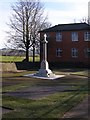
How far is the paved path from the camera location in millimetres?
10010

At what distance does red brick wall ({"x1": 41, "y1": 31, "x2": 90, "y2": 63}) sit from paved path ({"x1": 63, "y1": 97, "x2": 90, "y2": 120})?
3712 cm

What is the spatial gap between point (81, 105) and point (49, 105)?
130cm

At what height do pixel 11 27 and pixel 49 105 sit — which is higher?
pixel 11 27

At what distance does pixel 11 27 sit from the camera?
54.7 m

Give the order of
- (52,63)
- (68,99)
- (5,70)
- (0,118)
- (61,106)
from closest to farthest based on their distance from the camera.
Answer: (0,118), (61,106), (68,99), (5,70), (52,63)

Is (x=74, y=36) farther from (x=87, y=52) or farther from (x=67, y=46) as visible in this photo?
(x=87, y=52)

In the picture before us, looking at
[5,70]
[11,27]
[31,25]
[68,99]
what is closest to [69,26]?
[31,25]

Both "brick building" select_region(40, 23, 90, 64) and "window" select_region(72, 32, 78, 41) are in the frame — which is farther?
"window" select_region(72, 32, 78, 41)

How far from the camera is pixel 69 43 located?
50594 mm

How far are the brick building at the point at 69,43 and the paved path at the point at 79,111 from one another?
119 feet

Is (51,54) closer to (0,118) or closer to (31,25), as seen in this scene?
(31,25)

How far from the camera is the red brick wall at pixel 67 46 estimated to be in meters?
49.4

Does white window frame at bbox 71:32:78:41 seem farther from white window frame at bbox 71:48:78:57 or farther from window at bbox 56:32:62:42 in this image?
window at bbox 56:32:62:42

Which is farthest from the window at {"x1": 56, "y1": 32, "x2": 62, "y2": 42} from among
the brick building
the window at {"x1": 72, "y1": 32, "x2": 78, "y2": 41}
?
the window at {"x1": 72, "y1": 32, "x2": 78, "y2": 41}
